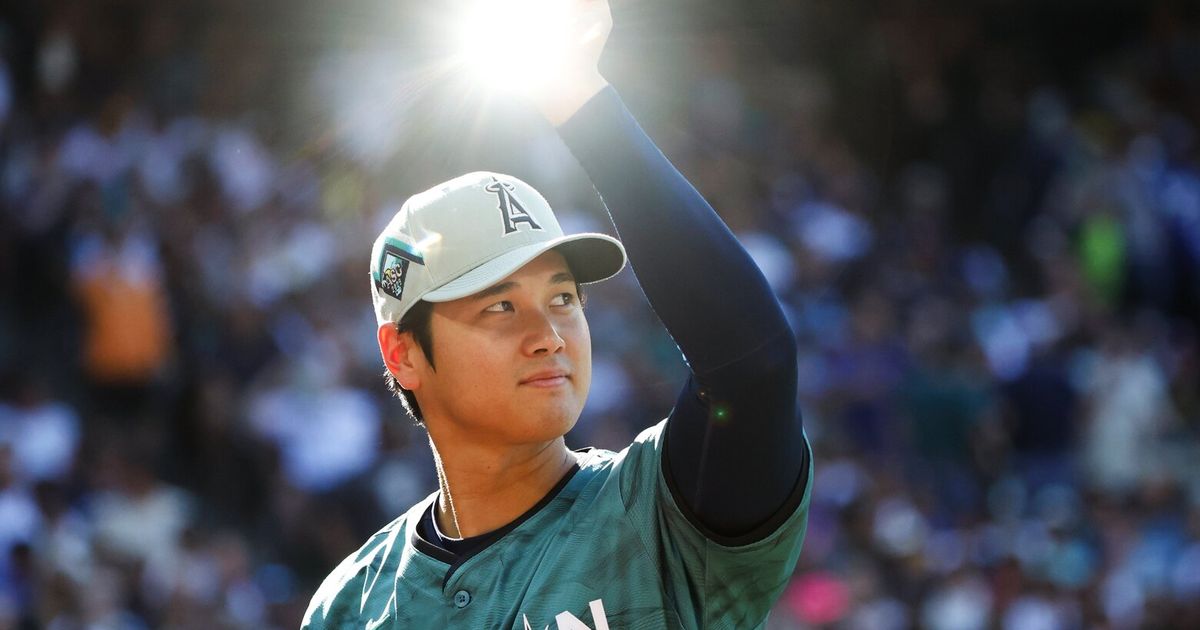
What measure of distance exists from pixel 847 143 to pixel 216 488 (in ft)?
19.9

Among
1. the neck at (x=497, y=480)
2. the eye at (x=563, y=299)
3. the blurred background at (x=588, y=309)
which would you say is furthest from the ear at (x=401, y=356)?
the blurred background at (x=588, y=309)

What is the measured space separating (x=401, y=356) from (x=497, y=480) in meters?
0.29

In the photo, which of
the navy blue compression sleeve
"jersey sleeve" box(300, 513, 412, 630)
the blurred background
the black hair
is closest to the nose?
the black hair

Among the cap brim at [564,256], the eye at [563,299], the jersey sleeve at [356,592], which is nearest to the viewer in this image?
the cap brim at [564,256]

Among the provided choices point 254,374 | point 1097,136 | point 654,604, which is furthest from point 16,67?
point 654,604

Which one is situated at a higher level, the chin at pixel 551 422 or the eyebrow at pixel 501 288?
the eyebrow at pixel 501 288

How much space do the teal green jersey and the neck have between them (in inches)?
1.9

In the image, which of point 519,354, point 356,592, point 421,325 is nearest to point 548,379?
point 519,354

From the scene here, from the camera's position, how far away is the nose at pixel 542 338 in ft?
8.39

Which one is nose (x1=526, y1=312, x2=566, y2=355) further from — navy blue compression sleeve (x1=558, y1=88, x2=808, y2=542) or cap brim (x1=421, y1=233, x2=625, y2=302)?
navy blue compression sleeve (x1=558, y1=88, x2=808, y2=542)

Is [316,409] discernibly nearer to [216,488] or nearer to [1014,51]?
[216,488]

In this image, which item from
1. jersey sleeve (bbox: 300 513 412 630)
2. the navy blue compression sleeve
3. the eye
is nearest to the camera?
the navy blue compression sleeve

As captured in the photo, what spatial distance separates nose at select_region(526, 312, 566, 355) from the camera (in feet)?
8.39

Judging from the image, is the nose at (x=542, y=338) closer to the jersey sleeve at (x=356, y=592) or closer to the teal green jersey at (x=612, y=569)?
the teal green jersey at (x=612, y=569)
